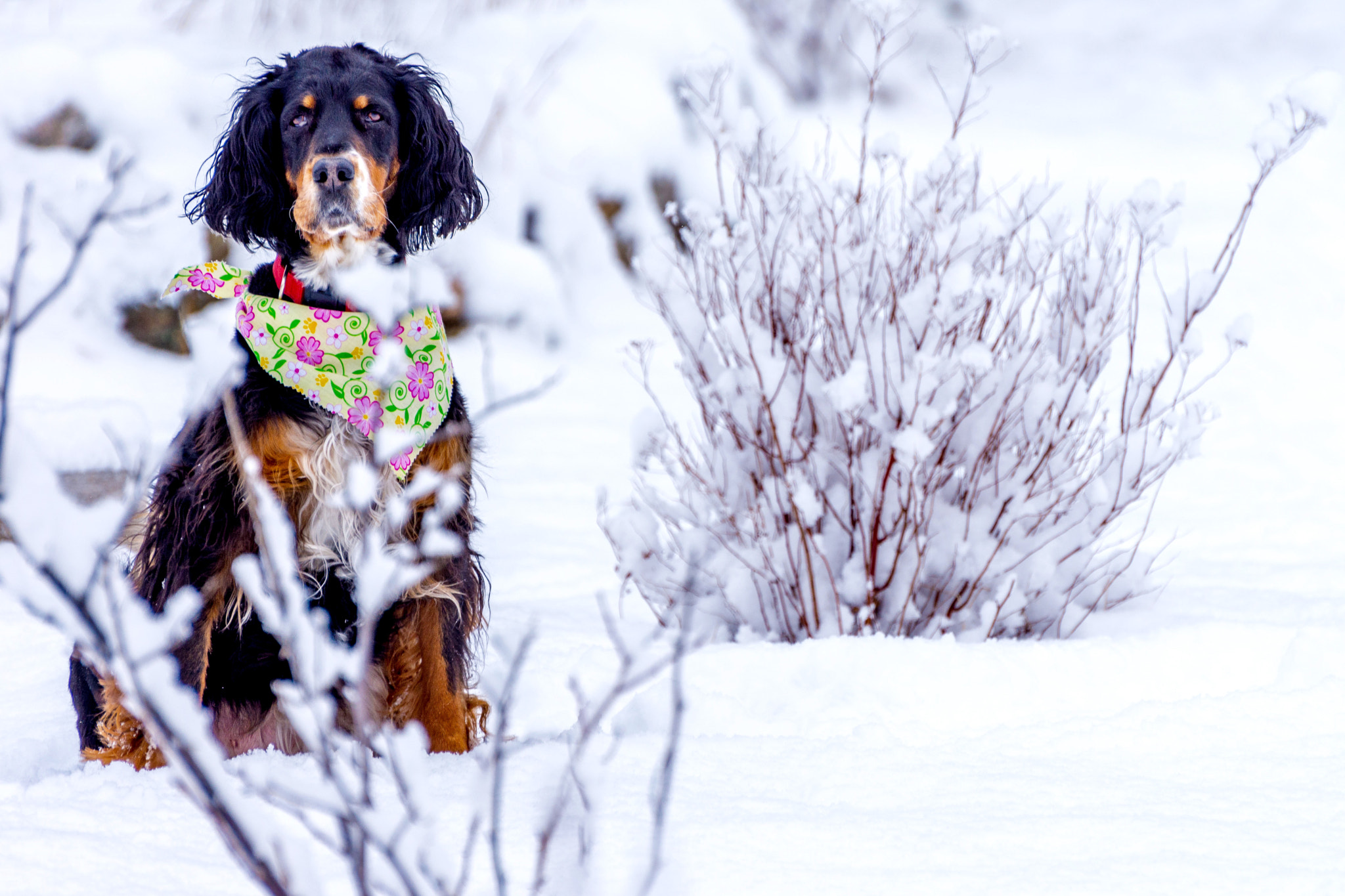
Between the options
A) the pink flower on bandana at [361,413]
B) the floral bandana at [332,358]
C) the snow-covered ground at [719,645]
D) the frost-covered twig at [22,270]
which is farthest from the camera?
the floral bandana at [332,358]

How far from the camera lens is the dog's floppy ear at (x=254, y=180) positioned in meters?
2.10

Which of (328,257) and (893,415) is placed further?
(893,415)

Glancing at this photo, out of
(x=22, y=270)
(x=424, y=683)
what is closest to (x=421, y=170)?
(x=424, y=683)

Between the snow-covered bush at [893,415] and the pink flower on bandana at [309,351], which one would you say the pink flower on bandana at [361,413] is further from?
the snow-covered bush at [893,415]

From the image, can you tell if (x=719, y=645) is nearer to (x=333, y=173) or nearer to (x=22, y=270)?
(x=333, y=173)

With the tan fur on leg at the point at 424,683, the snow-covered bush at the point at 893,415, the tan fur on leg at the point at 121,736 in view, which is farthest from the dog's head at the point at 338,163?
the tan fur on leg at the point at 121,736

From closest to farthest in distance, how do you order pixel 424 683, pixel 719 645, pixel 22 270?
pixel 22 270 → pixel 424 683 → pixel 719 645

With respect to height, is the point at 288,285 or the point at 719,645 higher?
the point at 288,285

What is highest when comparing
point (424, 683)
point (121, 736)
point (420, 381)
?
point (420, 381)

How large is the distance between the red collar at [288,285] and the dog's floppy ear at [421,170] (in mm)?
253

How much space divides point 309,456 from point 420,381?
8.7 inches

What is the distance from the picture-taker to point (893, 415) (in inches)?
89.9

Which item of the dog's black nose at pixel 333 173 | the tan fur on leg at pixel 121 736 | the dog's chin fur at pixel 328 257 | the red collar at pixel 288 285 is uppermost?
the dog's black nose at pixel 333 173

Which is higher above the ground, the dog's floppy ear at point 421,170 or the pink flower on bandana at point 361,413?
the dog's floppy ear at point 421,170
